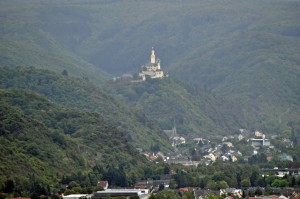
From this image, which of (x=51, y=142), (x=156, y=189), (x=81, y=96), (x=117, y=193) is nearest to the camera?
(x=117, y=193)

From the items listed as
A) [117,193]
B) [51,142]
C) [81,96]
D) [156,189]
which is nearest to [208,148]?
[81,96]

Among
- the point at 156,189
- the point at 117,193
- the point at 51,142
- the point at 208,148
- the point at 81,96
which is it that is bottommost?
the point at 117,193

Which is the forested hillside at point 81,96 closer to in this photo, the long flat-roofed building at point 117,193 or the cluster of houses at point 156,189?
the cluster of houses at point 156,189

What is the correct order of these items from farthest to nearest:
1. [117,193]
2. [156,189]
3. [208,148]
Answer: [208,148] → [156,189] → [117,193]

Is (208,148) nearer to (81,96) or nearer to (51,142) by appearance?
(81,96)

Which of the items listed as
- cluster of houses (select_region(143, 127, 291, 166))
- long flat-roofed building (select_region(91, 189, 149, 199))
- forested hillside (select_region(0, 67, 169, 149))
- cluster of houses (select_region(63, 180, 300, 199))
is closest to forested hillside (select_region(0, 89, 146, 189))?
cluster of houses (select_region(63, 180, 300, 199))

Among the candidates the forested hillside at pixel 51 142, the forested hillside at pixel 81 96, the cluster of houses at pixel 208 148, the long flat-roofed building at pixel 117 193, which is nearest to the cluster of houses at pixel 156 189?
the long flat-roofed building at pixel 117 193

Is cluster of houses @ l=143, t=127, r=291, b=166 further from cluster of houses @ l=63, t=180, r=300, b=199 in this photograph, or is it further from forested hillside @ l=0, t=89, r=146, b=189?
cluster of houses @ l=63, t=180, r=300, b=199

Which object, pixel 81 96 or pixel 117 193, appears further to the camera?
pixel 81 96
